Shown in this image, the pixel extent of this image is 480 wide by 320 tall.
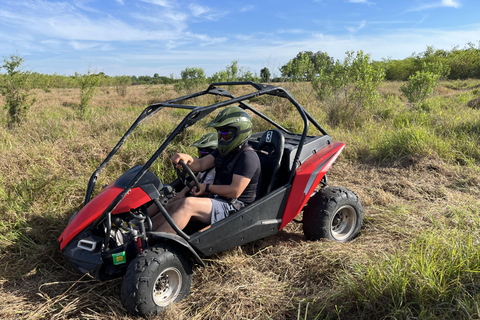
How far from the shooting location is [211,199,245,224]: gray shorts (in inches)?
112

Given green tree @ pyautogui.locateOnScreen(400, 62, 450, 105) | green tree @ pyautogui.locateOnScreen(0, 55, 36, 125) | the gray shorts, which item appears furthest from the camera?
green tree @ pyautogui.locateOnScreen(400, 62, 450, 105)

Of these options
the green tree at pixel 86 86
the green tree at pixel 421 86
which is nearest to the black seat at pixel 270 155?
the green tree at pixel 86 86

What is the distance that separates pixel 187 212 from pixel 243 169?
1.96ft

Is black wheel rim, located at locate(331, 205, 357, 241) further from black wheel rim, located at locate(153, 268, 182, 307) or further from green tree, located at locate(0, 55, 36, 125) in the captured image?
green tree, located at locate(0, 55, 36, 125)

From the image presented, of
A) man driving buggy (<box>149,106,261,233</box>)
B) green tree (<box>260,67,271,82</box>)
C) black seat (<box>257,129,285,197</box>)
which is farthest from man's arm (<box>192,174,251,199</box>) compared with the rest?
green tree (<box>260,67,271,82</box>)

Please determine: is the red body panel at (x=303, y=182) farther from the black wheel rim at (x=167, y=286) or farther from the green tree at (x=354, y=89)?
the green tree at (x=354, y=89)

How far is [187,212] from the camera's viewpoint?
2.75m

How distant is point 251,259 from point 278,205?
23.5 inches

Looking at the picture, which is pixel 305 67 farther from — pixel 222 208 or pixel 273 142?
A: pixel 222 208

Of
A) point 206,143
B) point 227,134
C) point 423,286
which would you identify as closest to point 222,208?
point 227,134

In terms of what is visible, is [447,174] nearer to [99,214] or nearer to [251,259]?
[251,259]

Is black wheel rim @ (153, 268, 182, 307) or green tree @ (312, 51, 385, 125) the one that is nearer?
black wheel rim @ (153, 268, 182, 307)

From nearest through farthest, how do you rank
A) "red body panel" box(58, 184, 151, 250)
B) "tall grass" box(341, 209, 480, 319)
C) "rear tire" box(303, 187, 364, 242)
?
"tall grass" box(341, 209, 480, 319), "red body panel" box(58, 184, 151, 250), "rear tire" box(303, 187, 364, 242)

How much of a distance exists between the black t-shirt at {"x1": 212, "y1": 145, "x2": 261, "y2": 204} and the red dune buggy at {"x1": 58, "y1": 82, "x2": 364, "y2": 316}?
0.50 feet
